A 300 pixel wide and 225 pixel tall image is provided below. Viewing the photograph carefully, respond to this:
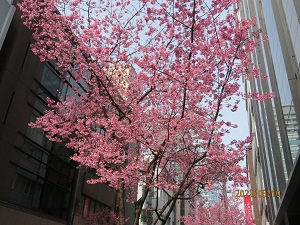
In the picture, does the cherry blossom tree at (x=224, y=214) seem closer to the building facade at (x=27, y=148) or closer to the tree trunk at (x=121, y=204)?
the building facade at (x=27, y=148)

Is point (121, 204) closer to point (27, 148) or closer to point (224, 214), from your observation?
point (27, 148)

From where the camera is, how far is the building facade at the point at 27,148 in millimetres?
13406

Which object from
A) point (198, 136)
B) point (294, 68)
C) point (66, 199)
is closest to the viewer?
point (198, 136)

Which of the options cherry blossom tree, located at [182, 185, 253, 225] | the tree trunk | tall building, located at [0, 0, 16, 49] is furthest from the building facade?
cherry blossom tree, located at [182, 185, 253, 225]

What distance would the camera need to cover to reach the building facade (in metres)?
13.4

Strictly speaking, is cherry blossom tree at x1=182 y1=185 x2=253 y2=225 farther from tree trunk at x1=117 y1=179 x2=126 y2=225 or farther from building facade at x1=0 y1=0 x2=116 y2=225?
tree trunk at x1=117 y1=179 x2=126 y2=225

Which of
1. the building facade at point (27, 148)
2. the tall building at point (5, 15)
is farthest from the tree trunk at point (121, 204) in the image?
the tall building at point (5, 15)

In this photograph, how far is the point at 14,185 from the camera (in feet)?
45.4

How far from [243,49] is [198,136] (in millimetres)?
3376

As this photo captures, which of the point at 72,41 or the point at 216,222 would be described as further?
the point at 216,222

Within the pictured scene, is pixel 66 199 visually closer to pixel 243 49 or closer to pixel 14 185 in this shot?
pixel 14 185

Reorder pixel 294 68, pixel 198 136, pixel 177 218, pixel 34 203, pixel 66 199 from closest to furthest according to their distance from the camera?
pixel 198 136 < pixel 294 68 < pixel 34 203 < pixel 66 199 < pixel 177 218

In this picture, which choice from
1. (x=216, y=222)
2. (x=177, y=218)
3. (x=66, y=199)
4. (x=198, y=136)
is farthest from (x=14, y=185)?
(x=177, y=218)

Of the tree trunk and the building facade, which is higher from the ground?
the building facade
